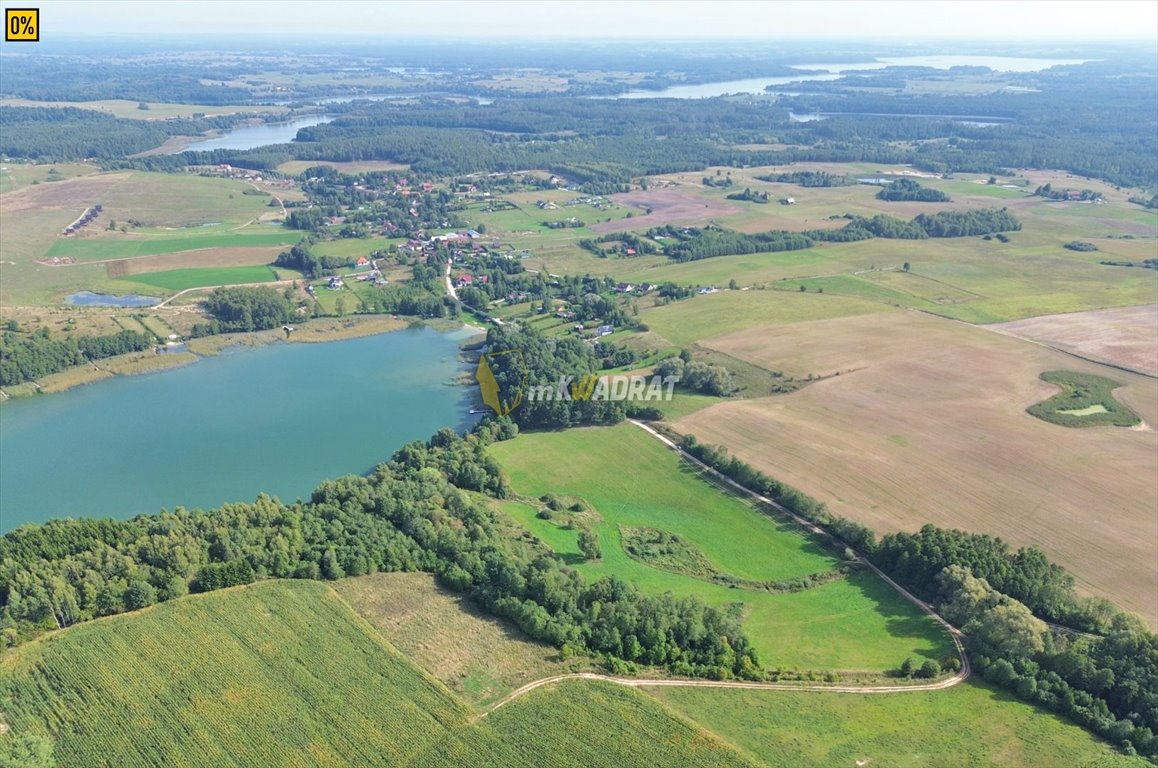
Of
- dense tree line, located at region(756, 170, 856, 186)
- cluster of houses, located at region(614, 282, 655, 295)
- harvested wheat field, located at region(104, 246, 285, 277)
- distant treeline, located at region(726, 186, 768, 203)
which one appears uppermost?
dense tree line, located at region(756, 170, 856, 186)

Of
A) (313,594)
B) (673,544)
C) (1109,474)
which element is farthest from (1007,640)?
(313,594)

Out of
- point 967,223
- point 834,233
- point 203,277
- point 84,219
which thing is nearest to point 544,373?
point 203,277

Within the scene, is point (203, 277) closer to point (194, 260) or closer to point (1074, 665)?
point (194, 260)

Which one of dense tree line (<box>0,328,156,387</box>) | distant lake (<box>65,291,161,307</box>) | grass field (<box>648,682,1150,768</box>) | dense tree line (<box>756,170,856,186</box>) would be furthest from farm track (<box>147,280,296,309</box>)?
dense tree line (<box>756,170,856,186</box>)

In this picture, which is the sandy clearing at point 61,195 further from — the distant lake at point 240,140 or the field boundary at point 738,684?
the field boundary at point 738,684

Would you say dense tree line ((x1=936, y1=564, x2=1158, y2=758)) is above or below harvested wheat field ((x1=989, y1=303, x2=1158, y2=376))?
below

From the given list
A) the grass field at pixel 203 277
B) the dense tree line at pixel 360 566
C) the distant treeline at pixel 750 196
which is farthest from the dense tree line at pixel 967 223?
the dense tree line at pixel 360 566

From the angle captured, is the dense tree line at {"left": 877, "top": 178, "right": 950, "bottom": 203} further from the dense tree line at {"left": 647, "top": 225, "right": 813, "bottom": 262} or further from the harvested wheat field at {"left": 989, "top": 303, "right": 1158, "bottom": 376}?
the harvested wheat field at {"left": 989, "top": 303, "right": 1158, "bottom": 376}

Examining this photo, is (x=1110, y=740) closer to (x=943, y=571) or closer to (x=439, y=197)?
(x=943, y=571)
